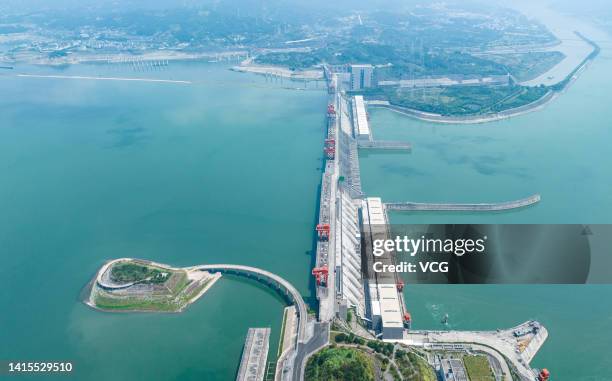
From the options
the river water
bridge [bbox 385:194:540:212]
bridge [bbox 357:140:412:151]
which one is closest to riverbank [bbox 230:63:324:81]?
the river water

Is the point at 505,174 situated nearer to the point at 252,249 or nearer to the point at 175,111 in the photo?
the point at 252,249

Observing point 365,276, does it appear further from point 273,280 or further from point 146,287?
point 146,287

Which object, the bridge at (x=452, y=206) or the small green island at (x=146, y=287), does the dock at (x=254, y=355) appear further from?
the bridge at (x=452, y=206)

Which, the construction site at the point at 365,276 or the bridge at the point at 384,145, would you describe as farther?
the bridge at the point at 384,145

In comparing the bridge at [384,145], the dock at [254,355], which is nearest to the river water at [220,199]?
the dock at [254,355]

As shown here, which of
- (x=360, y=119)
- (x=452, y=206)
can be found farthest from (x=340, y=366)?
(x=360, y=119)

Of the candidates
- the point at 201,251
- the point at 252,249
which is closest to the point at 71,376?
the point at 201,251
